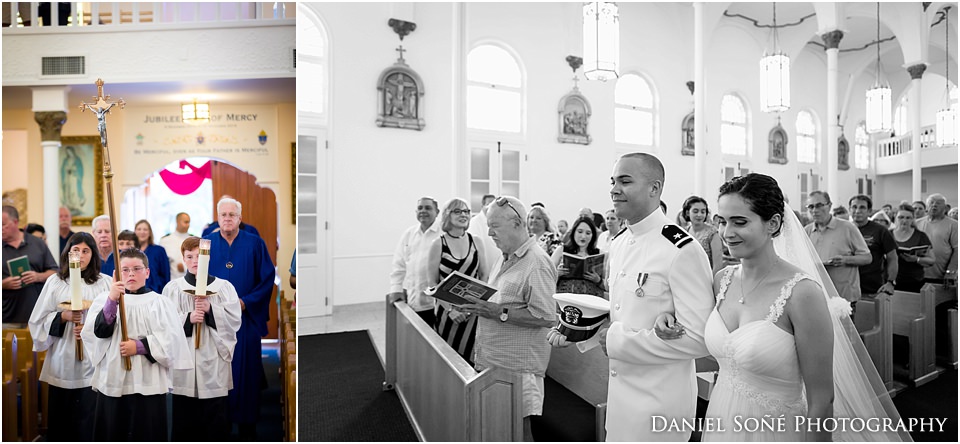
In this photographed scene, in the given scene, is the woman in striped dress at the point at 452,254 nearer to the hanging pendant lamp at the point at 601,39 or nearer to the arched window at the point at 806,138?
the hanging pendant lamp at the point at 601,39

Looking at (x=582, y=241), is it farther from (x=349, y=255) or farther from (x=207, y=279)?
(x=349, y=255)

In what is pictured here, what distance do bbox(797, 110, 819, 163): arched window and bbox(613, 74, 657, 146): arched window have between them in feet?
14.2

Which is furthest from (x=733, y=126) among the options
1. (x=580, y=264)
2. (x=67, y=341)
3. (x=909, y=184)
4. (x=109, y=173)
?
(x=67, y=341)

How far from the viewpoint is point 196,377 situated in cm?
295

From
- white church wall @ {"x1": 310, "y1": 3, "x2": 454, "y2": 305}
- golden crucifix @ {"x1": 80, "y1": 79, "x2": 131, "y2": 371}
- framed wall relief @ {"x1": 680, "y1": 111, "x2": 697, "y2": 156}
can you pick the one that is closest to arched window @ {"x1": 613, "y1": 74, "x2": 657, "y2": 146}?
framed wall relief @ {"x1": 680, "y1": 111, "x2": 697, "y2": 156}

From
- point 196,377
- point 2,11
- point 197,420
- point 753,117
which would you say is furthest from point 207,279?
point 753,117

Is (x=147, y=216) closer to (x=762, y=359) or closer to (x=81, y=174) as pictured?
(x=81, y=174)

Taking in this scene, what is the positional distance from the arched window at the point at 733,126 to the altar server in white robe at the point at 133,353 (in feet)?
31.7

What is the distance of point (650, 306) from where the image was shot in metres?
1.72

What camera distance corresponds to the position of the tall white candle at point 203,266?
288 cm

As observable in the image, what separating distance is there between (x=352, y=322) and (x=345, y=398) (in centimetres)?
259

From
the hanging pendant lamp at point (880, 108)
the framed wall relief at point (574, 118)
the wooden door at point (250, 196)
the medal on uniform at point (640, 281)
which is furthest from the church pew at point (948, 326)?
the framed wall relief at point (574, 118)

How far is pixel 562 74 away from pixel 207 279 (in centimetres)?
654

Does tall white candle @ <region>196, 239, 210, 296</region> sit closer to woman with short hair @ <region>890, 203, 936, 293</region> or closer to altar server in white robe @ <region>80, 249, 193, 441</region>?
altar server in white robe @ <region>80, 249, 193, 441</region>
